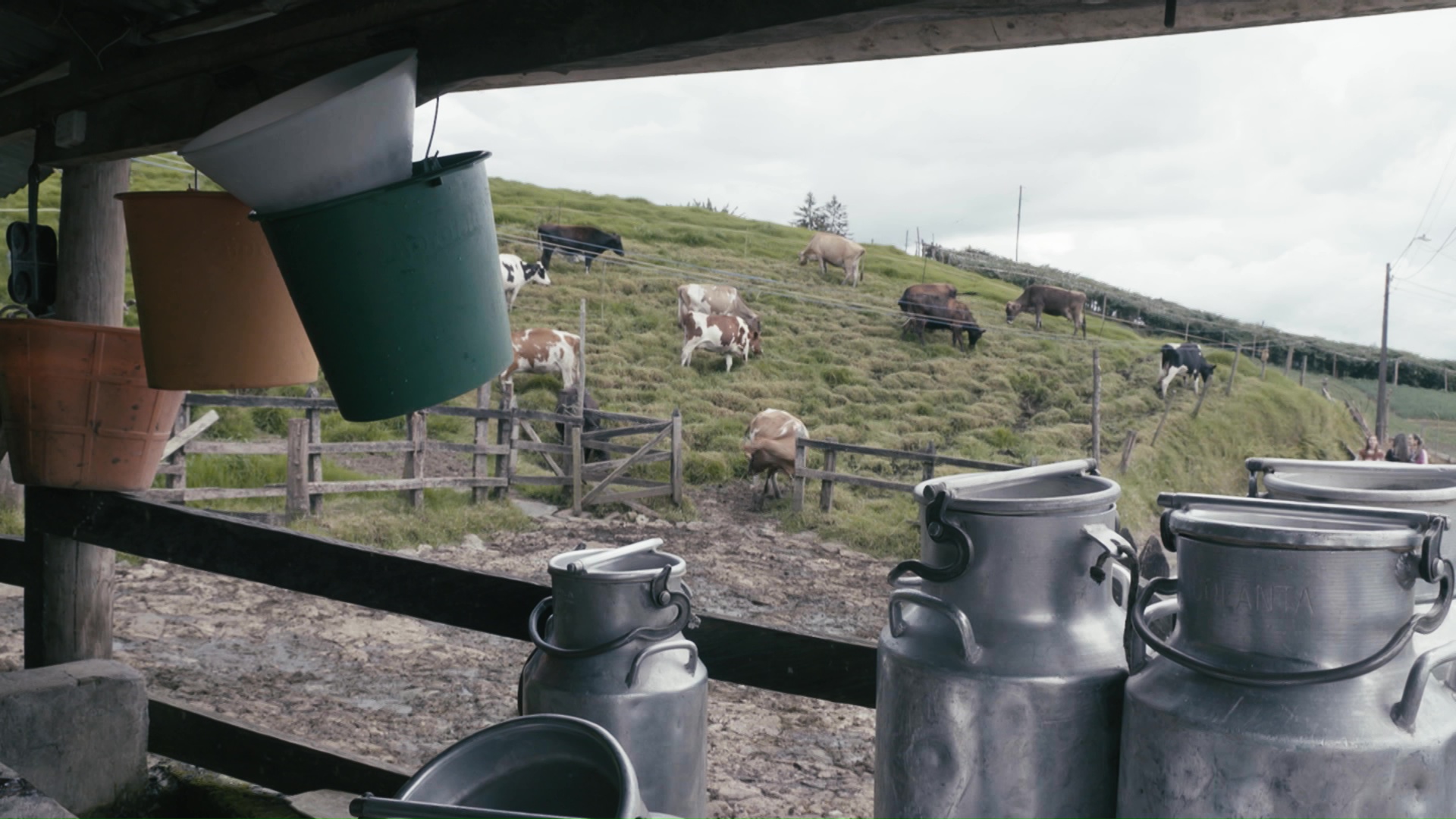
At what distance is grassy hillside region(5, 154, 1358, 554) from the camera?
18375 millimetres

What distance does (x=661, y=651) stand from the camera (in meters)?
1.69

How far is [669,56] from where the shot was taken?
1.84 meters

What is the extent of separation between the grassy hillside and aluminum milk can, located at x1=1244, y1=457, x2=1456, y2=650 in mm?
11470

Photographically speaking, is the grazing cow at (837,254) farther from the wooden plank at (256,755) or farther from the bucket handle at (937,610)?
the bucket handle at (937,610)

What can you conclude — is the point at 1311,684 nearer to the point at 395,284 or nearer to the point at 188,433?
the point at 395,284

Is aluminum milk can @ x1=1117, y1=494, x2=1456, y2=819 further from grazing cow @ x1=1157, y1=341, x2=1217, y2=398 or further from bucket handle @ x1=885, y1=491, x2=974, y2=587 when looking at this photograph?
grazing cow @ x1=1157, y1=341, x2=1217, y2=398

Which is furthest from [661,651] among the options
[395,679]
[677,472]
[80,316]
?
[677,472]

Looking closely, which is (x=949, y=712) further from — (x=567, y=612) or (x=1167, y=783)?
(x=567, y=612)

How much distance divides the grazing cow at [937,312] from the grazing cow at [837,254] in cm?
533

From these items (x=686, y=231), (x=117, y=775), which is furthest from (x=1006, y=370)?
(x=117, y=775)

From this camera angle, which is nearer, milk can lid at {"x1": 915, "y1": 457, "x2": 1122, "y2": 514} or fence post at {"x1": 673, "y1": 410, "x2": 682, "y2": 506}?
milk can lid at {"x1": 915, "y1": 457, "x2": 1122, "y2": 514}

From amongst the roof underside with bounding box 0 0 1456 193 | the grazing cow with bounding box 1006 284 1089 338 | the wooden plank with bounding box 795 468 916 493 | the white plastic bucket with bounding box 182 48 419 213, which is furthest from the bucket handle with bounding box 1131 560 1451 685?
the grazing cow with bounding box 1006 284 1089 338

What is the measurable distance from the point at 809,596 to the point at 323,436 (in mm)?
7383

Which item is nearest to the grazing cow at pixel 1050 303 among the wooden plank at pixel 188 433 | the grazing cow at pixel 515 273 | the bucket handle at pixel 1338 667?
the grazing cow at pixel 515 273
